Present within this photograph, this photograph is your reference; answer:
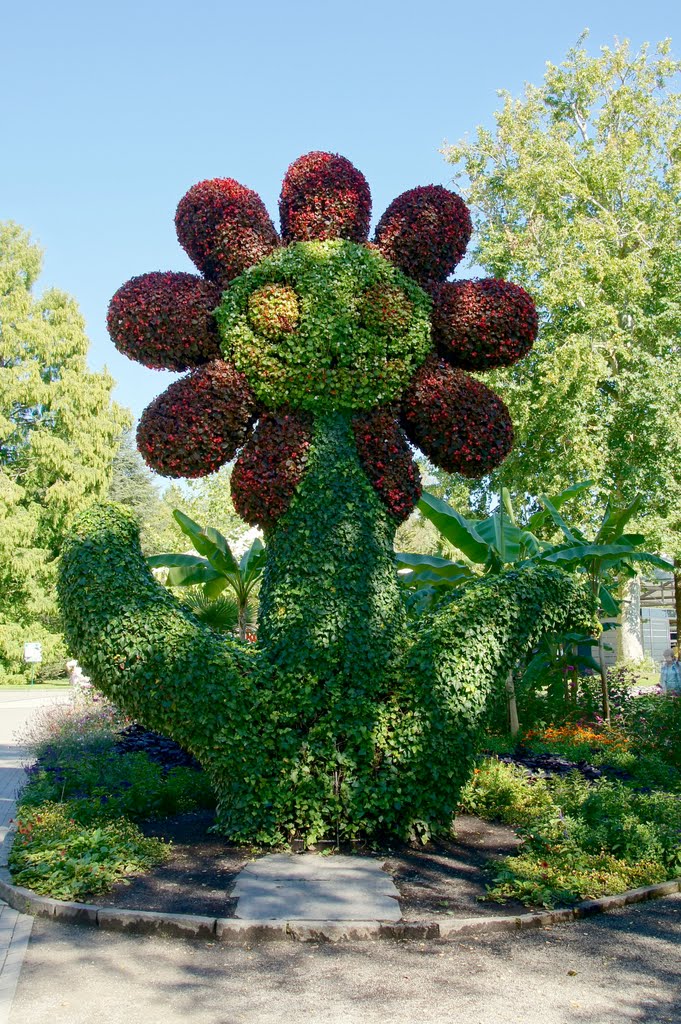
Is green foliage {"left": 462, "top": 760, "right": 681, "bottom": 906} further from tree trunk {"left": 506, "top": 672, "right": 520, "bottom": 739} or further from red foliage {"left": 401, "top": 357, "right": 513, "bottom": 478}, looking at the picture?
tree trunk {"left": 506, "top": 672, "right": 520, "bottom": 739}

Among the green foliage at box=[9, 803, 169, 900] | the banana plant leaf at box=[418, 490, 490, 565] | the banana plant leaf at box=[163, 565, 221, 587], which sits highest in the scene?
the banana plant leaf at box=[418, 490, 490, 565]

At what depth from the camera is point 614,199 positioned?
91.4 ft

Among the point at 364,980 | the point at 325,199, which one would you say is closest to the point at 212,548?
the point at 325,199

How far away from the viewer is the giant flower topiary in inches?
291

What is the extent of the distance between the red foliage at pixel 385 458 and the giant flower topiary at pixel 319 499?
2cm

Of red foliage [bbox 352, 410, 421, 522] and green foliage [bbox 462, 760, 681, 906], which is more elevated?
red foliage [bbox 352, 410, 421, 522]

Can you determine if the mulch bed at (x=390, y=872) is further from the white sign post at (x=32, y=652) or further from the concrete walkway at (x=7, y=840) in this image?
the white sign post at (x=32, y=652)

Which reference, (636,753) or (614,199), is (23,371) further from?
(636,753)

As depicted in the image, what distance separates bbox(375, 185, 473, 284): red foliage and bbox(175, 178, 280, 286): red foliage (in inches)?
41.5

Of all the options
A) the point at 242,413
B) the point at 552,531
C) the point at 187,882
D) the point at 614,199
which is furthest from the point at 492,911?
the point at 614,199

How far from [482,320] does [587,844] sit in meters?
4.29

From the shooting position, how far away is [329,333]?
25.1 ft

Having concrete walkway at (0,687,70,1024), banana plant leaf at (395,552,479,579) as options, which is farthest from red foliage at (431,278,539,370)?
concrete walkway at (0,687,70,1024)

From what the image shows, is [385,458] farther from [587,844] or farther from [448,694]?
[587,844]
